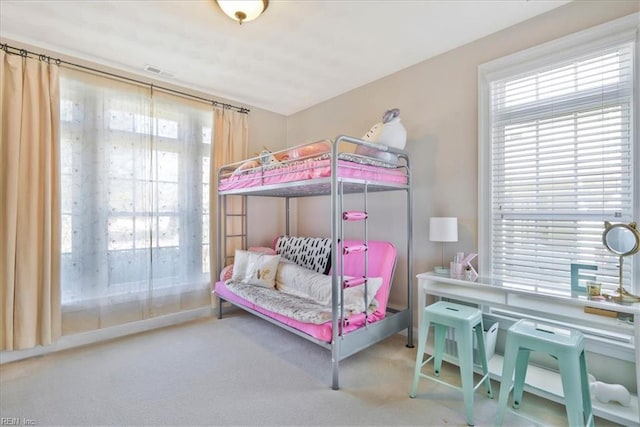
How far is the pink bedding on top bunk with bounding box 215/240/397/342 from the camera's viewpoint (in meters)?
2.17

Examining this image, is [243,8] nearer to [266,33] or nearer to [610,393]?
[266,33]

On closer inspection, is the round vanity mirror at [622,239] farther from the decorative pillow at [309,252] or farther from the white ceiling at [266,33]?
the decorative pillow at [309,252]

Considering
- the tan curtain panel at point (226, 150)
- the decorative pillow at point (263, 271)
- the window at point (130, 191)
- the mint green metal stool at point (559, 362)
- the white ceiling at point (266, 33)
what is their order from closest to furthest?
the mint green metal stool at point (559, 362)
the white ceiling at point (266, 33)
the window at point (130, 191)
the decorative pillow at point (263, 271)
the tan curtain panel at point (226, 150)

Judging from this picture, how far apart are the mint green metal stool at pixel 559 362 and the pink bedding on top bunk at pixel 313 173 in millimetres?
1420

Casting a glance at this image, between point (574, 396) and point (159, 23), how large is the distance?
3.53 m

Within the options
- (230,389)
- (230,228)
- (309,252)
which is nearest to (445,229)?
(309,252)

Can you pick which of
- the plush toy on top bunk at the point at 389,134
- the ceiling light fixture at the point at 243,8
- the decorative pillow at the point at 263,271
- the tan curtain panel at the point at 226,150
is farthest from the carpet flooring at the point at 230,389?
the ceiling light fixture at the point at 243,8

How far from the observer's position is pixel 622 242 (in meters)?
1.69

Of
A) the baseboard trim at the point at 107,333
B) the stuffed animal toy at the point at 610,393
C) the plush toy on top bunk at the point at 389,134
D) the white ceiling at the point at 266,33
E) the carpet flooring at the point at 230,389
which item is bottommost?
the carpet flooring at the point at 230,389

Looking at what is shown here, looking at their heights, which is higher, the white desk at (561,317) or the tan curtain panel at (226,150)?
the tan curtain panel at (226,150)

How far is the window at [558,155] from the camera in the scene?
1.84 metres

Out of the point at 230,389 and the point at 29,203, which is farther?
the point at 29,203

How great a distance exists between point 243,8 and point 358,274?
242 centimetres

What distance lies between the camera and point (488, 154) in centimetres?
239
